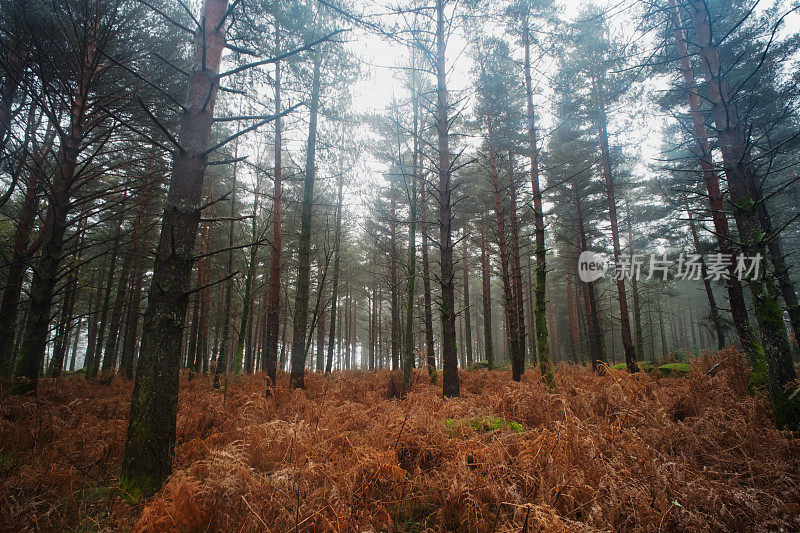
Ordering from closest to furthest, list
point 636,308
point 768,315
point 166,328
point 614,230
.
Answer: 1. point 166,328
2. point 768,315
3. point 614,230
4. point 636,308

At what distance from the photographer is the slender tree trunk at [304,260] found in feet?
28.2

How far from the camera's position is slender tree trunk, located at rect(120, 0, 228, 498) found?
274cm

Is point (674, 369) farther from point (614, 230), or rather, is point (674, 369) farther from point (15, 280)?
point (15, 280)

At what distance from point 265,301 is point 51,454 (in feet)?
62.9

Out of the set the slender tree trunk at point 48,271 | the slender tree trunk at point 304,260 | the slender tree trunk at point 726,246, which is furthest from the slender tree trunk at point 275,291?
the slender tree trunk at point 726,246

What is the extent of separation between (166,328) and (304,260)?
6569mm

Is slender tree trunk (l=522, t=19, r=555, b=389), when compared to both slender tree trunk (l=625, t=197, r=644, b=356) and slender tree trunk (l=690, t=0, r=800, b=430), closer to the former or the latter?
slender tree trunk (l=690, t=0, r=800, b=430)

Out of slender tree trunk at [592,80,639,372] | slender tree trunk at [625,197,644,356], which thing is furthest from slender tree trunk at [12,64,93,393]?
slender tree trunk at [625,197,644,356]

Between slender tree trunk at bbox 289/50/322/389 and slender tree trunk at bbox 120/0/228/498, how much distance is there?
5299 millimetres

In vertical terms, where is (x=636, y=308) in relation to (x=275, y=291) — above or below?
below

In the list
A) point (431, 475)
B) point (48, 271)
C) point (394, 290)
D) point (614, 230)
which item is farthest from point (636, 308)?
point (48, 271)

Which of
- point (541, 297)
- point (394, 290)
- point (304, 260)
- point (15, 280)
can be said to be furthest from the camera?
point (394, 290)

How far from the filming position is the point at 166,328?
2846mm

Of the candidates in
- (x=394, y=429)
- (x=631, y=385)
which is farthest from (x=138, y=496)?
(x=631, y=385)
